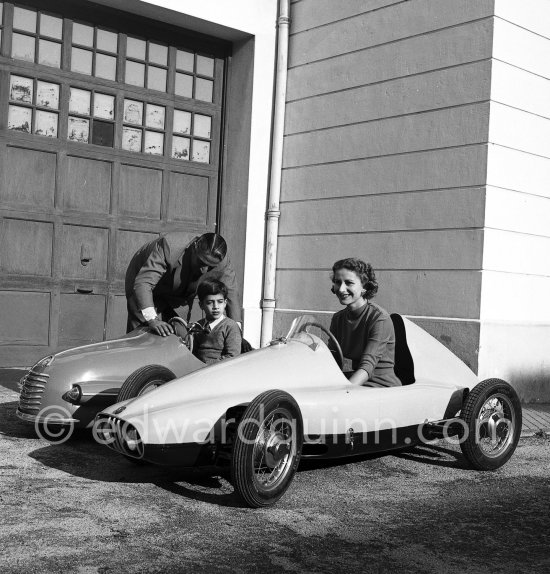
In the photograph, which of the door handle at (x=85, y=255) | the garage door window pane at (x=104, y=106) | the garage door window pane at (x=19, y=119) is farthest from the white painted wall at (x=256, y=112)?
the garage door window pane at (x=19, y=119)

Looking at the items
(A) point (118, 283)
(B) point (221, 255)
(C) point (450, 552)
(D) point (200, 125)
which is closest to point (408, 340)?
(B) point (221, 255)

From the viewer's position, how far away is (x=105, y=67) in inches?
361

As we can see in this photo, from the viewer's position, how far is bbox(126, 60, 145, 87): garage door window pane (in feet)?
30.7

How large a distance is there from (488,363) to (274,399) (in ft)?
13.8

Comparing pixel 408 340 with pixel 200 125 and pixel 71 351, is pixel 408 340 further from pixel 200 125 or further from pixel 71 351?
pixel 200 125

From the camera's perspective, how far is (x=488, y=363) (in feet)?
25.6

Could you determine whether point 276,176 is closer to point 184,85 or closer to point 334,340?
point 184,85

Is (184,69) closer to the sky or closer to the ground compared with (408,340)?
closer to the sky

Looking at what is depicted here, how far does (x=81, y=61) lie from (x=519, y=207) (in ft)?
16.2

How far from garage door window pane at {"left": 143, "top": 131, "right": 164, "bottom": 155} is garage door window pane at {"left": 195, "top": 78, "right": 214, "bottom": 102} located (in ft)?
2.40

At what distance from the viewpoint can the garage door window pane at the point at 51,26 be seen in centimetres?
873

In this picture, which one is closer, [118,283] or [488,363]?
[488,363]

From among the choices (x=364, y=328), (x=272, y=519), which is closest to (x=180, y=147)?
(x=364, y=328)

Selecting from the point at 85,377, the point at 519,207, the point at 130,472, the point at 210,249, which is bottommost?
the point at 130,472
